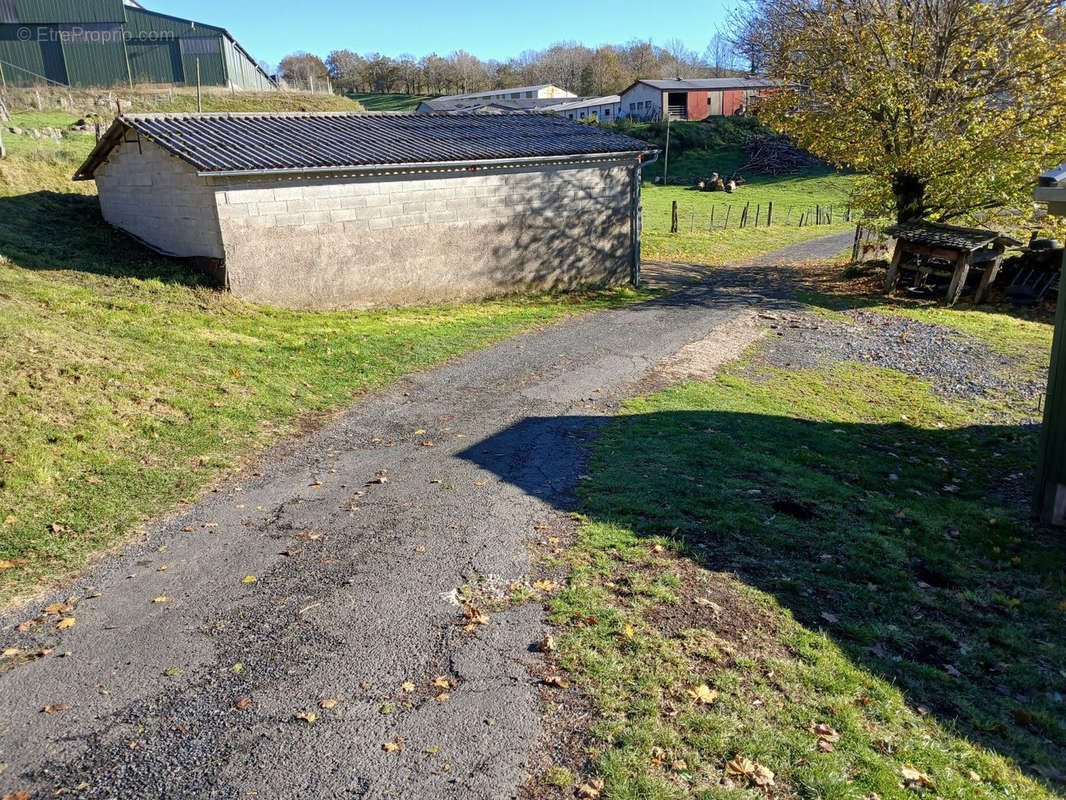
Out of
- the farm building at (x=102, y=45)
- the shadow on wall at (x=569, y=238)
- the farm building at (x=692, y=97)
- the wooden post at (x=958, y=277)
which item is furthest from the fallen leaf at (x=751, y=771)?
the farm building at (x=692, y=97)

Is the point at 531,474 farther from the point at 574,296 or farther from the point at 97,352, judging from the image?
the point at 574,296

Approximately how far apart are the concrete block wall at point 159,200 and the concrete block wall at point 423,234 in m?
0.58

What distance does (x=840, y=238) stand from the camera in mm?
33719

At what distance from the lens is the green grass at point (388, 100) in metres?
73.0

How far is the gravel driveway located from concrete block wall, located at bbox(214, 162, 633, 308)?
7290mm

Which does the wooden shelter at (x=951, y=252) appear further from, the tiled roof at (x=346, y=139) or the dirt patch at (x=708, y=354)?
the tiled roof at (x=346, y=139)

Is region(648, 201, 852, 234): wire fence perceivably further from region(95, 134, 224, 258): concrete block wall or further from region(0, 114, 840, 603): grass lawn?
region(95, 134, 224, 258): concrete block wall

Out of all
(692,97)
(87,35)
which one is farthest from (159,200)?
(692,97)

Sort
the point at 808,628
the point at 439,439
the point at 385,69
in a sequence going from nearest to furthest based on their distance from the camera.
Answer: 1. the point at 808,628
2. the point at 439,439
3. the point at 385,69

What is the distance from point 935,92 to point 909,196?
2791mm

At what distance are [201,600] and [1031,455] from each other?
35.1 ft

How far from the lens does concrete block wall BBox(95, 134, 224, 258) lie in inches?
578

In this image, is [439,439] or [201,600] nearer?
[201,600]

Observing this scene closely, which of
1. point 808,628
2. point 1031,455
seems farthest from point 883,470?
point 808,628
